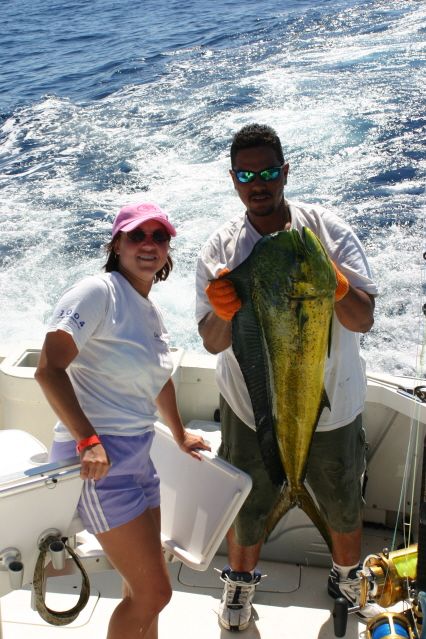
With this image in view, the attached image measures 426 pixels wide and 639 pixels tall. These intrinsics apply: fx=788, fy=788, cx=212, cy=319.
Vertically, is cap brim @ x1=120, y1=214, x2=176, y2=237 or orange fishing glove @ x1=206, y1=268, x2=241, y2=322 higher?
cap brim @ x1=120, y1=214, x2=176, y2=237

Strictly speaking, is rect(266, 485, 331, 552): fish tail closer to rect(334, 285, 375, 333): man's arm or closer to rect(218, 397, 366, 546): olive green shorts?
rect(218, 397, 366, 546): olive green shorts

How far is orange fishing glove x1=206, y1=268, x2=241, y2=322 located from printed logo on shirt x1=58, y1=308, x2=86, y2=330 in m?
0.34

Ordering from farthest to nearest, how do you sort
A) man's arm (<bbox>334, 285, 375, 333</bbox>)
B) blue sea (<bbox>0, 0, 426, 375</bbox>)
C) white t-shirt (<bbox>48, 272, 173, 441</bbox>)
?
blue sea (<bbox>0, 0, 426, 375</bbox>), man's arm (<bbox>334, 285, 375, 333</bbox>), white t-shirt (<bbox>48, 272, 173, 441</bbox>)

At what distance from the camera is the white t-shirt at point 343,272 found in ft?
7.43

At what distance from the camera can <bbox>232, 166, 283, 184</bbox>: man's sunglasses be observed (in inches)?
87.2

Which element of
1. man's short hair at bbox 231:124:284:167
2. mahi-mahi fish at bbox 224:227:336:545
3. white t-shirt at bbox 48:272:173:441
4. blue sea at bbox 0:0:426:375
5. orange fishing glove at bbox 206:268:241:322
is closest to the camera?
mahi-mahi fish at bbox 224:227:336:545

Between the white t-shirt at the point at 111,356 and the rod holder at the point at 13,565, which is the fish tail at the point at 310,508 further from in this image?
the rod holder at the point at 13,565

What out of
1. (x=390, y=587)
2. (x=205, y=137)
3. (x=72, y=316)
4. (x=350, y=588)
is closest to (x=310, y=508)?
(x=390, y=587)

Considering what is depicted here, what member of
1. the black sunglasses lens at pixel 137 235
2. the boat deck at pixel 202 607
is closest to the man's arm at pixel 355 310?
the black sunglasses lens at pixel 137 235

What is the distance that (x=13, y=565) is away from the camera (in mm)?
1999

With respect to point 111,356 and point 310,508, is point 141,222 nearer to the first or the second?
point 111,356

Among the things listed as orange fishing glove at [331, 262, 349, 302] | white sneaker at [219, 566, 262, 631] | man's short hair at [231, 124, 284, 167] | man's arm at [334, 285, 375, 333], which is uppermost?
man's short hair at [231, 124, 284, 167]

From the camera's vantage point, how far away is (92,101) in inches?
450

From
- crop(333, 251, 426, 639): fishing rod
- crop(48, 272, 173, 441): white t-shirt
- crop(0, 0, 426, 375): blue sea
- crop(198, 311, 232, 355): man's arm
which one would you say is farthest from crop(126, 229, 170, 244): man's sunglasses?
crop(0, 0, 426, 375): blue sea
